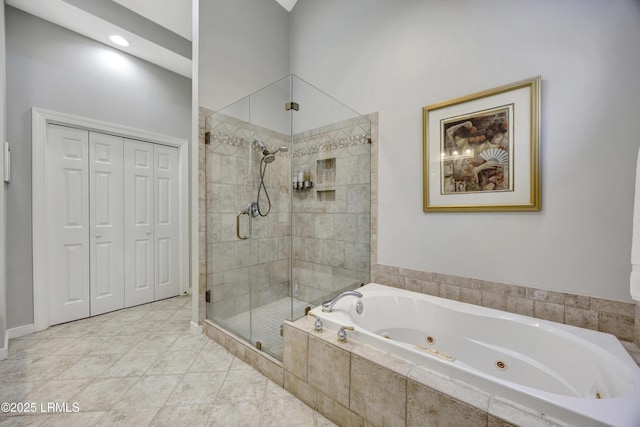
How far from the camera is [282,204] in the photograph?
2084mm

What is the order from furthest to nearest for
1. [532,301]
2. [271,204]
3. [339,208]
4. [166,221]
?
[166,221], [339,208], [271,204], [532,301]

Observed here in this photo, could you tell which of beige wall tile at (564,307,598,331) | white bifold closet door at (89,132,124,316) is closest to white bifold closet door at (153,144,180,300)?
white bifold closet door at (89,132,124,316)

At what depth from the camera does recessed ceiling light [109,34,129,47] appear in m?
2.48

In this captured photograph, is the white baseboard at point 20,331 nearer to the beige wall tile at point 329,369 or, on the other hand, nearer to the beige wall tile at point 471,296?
the beige wall tile at point 329,369

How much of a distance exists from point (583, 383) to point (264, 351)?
69.8 inches

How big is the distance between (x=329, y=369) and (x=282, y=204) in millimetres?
1243

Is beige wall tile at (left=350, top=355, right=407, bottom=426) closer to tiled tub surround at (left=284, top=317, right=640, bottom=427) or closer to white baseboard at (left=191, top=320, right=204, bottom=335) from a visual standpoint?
tiled tub surround at (left=284, top=317, right=640, bottom=427)

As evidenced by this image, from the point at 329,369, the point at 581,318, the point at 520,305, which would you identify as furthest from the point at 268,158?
the point at 581,318

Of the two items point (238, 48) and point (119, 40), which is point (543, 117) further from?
point (119, 40)

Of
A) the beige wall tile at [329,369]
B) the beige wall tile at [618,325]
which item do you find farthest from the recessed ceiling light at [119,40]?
the beige wall tile at [618,325]

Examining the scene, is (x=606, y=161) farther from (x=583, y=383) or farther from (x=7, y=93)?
(x=7, y=93)

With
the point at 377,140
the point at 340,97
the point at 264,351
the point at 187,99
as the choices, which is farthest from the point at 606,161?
the point at 187,99

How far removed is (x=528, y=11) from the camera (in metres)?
1.54

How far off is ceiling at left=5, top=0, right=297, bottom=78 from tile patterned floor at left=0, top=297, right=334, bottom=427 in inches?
111
